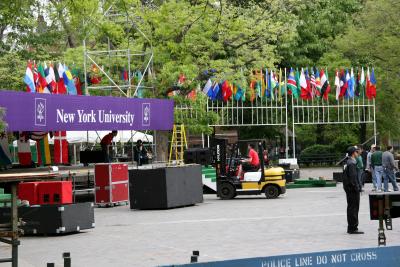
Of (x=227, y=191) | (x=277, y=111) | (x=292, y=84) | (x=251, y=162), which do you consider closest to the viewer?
(x=251, y=162)

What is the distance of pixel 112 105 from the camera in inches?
1244

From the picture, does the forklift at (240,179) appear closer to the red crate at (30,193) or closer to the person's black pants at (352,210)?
the red crate at (30,193)

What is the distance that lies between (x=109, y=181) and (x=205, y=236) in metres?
10.7

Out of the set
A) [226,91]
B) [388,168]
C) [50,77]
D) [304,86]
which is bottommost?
[388,168]

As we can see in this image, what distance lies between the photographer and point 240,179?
34125 millimetres

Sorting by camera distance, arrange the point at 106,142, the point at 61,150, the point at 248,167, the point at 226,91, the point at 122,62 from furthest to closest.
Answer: the point at 226,91
the point at 122,62
the point at 61,150
the point at 106,142
the point at 248,167

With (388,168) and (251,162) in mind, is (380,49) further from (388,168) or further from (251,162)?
(251,162)

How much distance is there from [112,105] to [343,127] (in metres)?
34.3

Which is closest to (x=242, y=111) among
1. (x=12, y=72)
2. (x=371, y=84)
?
(x=371, y=84)

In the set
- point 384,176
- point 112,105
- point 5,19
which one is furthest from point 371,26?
point 5,19

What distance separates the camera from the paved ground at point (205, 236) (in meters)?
17.4

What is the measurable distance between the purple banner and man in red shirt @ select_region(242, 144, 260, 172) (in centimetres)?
341

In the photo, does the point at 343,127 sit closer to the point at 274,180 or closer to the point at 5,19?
the point at 274,180

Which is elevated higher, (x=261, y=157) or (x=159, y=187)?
(x=261, y=157)
